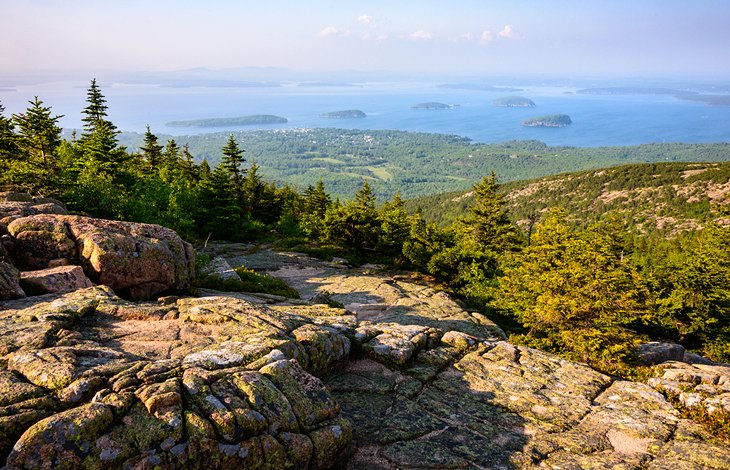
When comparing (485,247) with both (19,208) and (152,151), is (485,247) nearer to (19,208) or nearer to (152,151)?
(19,208)

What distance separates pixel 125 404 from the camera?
6414 mm

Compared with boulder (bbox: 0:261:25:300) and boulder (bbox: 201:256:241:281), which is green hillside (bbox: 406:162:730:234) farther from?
boulder (bbox: 0:261:25:300)

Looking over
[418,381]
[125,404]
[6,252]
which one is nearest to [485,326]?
[418,381]

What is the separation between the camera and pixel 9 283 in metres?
11.4

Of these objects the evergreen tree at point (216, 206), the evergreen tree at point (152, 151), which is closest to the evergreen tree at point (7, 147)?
the evergreen tree at point (216, 206)

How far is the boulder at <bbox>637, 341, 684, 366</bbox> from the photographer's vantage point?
20.9 metres

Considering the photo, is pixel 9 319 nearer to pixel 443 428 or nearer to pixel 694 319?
pixel 443 428

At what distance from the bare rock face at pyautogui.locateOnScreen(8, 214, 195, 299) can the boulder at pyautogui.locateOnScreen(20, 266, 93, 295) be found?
3.35ft

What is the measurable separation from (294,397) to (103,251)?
1089cm

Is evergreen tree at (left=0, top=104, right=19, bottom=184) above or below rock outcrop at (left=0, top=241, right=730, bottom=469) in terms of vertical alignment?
above

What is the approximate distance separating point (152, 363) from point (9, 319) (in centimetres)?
468

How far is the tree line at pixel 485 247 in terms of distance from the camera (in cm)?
1936

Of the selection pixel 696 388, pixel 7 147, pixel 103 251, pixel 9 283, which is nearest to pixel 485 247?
pixel 696 388

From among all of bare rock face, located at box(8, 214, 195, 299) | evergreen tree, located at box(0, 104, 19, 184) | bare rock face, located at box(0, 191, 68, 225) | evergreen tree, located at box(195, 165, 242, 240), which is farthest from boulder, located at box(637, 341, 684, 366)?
evergreen tree, located at box(0, 104, 19, 184)
